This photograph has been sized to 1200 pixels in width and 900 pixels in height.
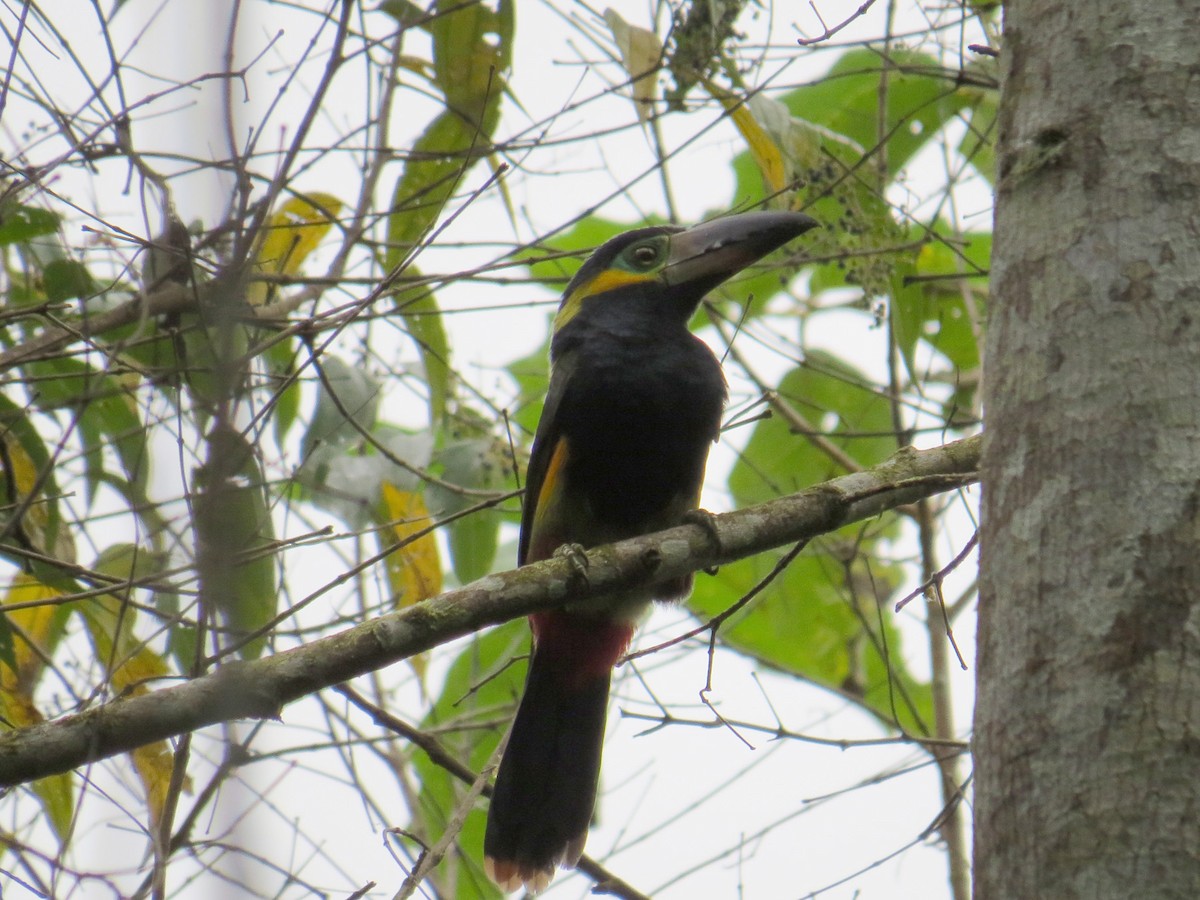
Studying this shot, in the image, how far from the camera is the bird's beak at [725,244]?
348 cm

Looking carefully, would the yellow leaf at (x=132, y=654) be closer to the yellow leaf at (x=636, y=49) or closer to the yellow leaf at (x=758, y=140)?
the yellow leaf at (x=636, y=49)

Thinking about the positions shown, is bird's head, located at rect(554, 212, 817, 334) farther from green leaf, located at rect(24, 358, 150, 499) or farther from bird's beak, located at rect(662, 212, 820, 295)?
green leaf, located at rect(24, 358, 150, 499)

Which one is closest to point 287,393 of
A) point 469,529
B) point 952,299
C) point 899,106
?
point 469,529

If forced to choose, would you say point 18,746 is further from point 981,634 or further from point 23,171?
point 981,634

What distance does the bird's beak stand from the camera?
348 cm

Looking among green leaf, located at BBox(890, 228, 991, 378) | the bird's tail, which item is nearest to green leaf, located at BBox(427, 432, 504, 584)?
the bird's tail

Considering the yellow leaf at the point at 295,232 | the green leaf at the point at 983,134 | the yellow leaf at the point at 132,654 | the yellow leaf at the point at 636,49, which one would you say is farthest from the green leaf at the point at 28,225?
the green leaf at the point at 983,134

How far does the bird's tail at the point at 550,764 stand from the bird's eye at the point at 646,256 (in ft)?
3.44

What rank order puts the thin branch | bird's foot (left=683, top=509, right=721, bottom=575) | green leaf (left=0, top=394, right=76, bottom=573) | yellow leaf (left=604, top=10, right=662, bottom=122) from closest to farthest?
the thin branch
bird's foot (left=683, top=509, right=721, bottom=575)
green leaf (left=0, top=394, right=76, bottom=573)
yellow leaf (left=604, top=10, right=662, bottom=122)

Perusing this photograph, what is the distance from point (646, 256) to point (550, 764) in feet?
4.81

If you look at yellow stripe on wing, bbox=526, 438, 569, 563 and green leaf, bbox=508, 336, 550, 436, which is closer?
yellow stripe on wing, bbox=526, 438, 569, 563

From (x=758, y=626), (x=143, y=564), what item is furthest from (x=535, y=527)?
(x=758, y=626)

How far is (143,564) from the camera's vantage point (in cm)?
339

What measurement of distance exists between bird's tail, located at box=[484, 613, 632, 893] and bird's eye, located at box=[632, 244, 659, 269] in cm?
105
